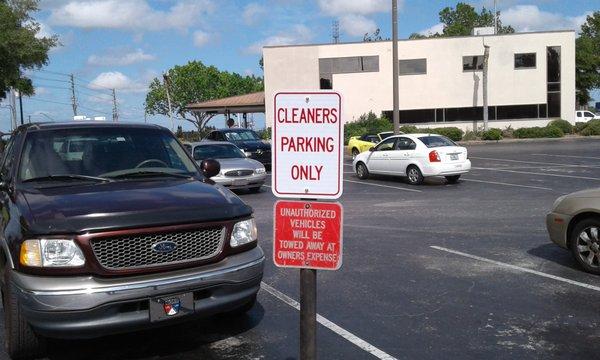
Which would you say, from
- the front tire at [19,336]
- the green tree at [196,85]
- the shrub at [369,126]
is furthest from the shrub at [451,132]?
the green tree at [196,85]

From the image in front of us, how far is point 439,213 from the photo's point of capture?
1211 cm

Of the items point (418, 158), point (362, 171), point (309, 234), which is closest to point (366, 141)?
point (362, 171)

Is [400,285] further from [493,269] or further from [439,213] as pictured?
[439,213]

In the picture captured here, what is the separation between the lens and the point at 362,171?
65.8ft

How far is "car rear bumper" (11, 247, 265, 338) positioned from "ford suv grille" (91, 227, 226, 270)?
103 millimetres

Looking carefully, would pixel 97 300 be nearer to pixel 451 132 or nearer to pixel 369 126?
pixel 369 126

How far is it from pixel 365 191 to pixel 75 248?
42.2 feet

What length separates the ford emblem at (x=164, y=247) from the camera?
4383 millimetres

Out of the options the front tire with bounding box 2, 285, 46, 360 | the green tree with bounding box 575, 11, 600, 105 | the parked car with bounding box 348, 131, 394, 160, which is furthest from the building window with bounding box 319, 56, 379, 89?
the front tire with bounding box 2, 285, 46, 360

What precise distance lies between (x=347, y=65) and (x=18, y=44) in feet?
68.1

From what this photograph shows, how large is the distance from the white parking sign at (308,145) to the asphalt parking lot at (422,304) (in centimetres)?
200

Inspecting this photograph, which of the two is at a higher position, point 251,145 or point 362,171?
point 251,145

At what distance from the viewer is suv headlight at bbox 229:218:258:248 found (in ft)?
15.8

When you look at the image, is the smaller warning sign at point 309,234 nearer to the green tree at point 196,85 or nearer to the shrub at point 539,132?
the shrub at point 539,132
